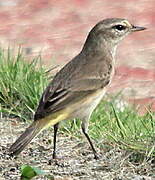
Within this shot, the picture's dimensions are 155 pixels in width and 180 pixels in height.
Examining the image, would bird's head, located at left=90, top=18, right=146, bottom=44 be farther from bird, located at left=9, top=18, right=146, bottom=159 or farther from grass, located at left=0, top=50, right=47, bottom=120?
grass, located at left=0, top=50, right=47, bottom=120

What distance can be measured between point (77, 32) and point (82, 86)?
4716 millimetres

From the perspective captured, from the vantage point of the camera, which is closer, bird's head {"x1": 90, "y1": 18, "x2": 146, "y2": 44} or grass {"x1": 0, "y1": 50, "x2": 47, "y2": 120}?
bird's head {"x1": 90, "y1": 18, "x2": 146, "y2": 44}

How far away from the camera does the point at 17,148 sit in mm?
7133

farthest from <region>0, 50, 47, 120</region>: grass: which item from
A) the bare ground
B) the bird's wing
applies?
the bird's wing

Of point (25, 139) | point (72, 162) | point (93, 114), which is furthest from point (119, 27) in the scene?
point (25, 139)

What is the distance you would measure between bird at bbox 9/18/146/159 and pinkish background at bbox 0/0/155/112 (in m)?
1.47

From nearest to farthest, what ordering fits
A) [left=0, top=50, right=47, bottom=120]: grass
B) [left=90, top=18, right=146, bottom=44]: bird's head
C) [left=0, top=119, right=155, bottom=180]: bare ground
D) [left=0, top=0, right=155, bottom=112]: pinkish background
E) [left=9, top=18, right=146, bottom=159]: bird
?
1. [left=0, top=119, right=155, bottom=180]: bare ground
2. [left=9, top=18, right=146, bottom=159]: bird
3. [left=90, top=18, right=146, bottom=44]: bird's head
4. [left=0, top=50, right=47, bottom=120]: grass
5. [left=0, top=0, right=155, bottom=112]: pinkish background

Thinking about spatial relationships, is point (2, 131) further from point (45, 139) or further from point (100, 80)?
point (100, 80)

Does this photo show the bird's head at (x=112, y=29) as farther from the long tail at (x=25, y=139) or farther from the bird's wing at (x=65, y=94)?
the long tail at (x=25, y=139)

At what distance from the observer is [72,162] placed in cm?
745

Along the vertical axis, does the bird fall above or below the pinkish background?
above

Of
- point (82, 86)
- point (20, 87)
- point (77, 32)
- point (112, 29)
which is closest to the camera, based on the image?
point (82, 86)

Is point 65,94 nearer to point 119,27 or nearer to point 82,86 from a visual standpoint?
point 82,86

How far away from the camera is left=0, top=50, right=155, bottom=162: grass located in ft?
24.3
